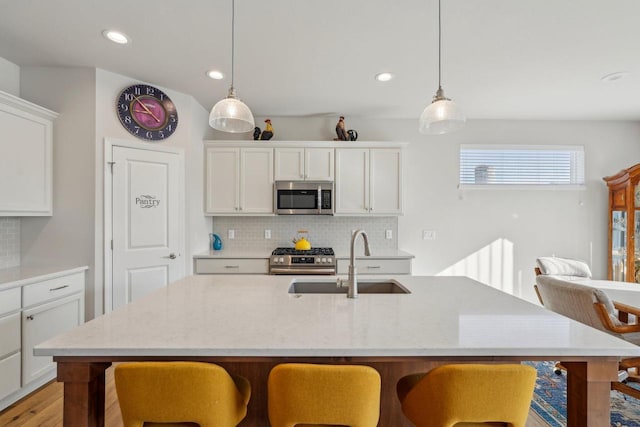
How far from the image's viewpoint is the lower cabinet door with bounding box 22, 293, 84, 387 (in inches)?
84.9

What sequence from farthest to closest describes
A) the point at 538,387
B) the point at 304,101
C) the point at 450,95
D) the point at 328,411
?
the point at 304,101, the point at 450,95, the point at 538,387, the point at 328,411

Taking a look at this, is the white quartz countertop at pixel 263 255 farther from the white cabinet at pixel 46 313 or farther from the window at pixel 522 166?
the window at pixel 522 166

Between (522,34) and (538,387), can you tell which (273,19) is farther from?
(538,387)

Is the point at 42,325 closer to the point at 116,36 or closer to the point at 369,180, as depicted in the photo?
the point at 116,36

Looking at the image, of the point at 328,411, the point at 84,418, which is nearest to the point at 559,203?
the point at 328,411

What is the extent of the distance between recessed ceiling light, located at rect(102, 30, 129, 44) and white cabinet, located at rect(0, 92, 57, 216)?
0.84m

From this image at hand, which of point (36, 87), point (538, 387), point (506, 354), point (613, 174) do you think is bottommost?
point (538, 387)

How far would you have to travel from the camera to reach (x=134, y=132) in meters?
2.92

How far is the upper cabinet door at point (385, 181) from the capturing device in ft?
12.2

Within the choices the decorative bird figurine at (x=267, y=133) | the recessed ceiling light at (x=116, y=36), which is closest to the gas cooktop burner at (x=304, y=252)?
the decorative bird figurine at (x=267, y=133)

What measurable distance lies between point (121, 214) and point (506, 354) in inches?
121

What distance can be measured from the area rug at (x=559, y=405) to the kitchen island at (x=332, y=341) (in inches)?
46.6

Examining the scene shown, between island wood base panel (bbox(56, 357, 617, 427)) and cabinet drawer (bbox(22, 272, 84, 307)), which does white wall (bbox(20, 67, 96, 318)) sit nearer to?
cabinet drawer (bbox(22, 272, 84, 307))

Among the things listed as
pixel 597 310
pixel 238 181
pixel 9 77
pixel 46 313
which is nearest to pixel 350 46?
pixel 238 181
